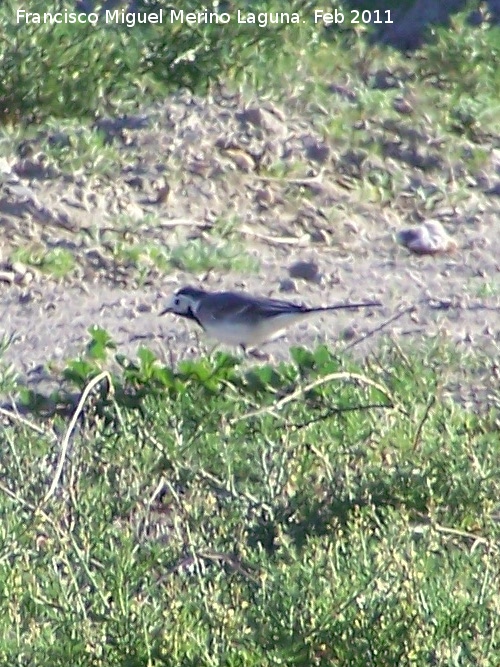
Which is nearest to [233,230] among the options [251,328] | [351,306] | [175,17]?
[351,306]

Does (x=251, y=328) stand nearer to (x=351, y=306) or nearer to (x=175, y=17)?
(x=351, y=306)

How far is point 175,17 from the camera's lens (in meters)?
8.52

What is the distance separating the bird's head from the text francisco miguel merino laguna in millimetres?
2519

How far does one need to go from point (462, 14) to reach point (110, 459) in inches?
240

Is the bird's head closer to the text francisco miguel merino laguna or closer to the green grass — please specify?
the green grass

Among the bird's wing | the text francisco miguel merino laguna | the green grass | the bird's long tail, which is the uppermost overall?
the text francisco miguel merino laguna

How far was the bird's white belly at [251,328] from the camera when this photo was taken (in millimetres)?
5699

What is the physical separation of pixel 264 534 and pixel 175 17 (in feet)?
17.2

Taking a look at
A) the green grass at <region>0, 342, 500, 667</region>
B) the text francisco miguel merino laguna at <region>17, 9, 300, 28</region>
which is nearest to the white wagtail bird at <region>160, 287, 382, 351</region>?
the green grass at <region>0, 342, 500, 667</region>

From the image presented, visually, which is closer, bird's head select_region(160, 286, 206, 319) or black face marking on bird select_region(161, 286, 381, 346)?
black face marking on bird select_region(161, 286, 381, 346)

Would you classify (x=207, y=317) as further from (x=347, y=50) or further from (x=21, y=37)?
(x=347, y=50)

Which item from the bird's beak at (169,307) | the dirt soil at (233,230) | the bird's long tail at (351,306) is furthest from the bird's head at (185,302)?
the bird's long tail at (351,306)

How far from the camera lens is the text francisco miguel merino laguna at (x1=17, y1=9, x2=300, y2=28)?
8172mm

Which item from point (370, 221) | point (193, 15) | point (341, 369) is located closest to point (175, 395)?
point (341, 369)
